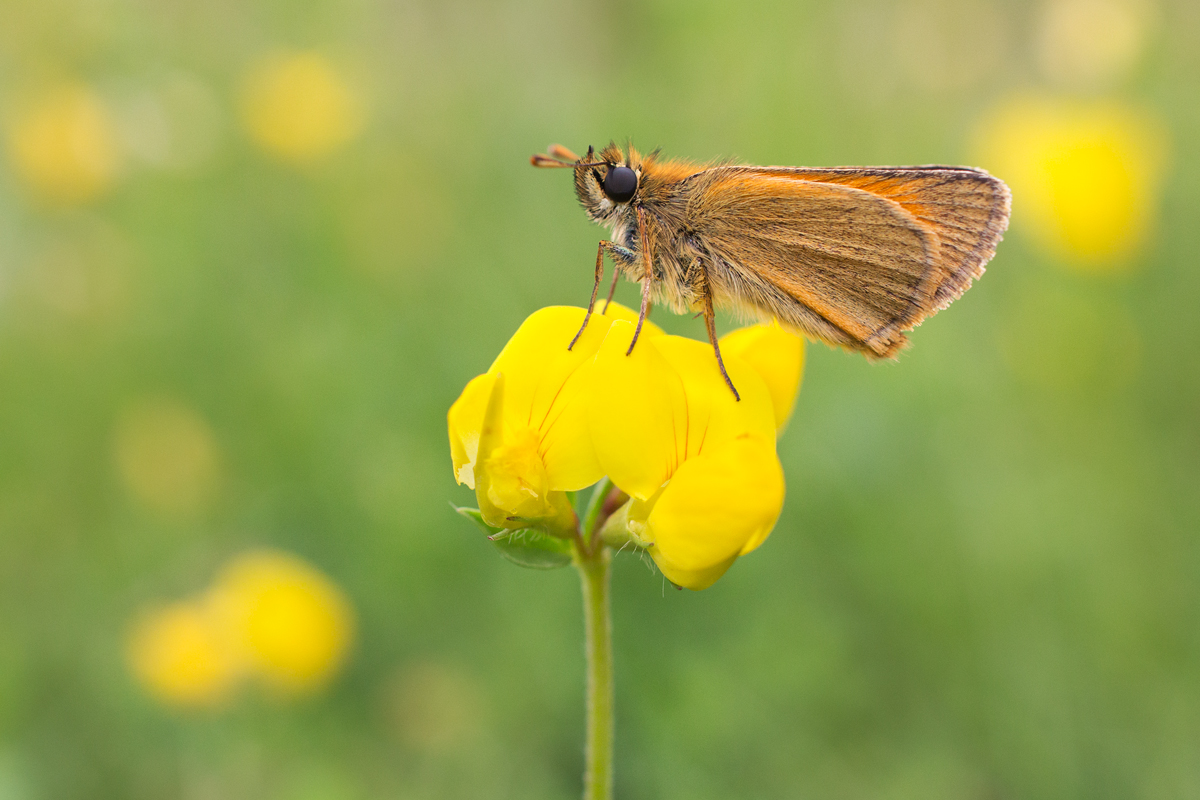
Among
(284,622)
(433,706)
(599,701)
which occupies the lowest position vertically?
(433,706)

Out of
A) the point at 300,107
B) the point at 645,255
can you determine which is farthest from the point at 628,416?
the point at 300,107

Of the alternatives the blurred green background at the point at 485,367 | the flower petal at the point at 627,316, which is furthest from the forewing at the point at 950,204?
the blurred green background at the point at 485,367

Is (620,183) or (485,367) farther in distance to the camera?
(485,367)

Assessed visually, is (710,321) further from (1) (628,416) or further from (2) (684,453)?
(1) (628,416)

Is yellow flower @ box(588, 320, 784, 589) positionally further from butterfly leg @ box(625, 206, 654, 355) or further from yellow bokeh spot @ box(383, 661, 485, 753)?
yellow bokeh spot @ box(383, 661, 485, 753)

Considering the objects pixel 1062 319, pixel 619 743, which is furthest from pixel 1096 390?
pixel 619 743

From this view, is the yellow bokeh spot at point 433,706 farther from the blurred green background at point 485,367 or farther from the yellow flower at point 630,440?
the yellow flower at point 630,440

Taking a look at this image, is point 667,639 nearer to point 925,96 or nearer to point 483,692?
point 483,692
